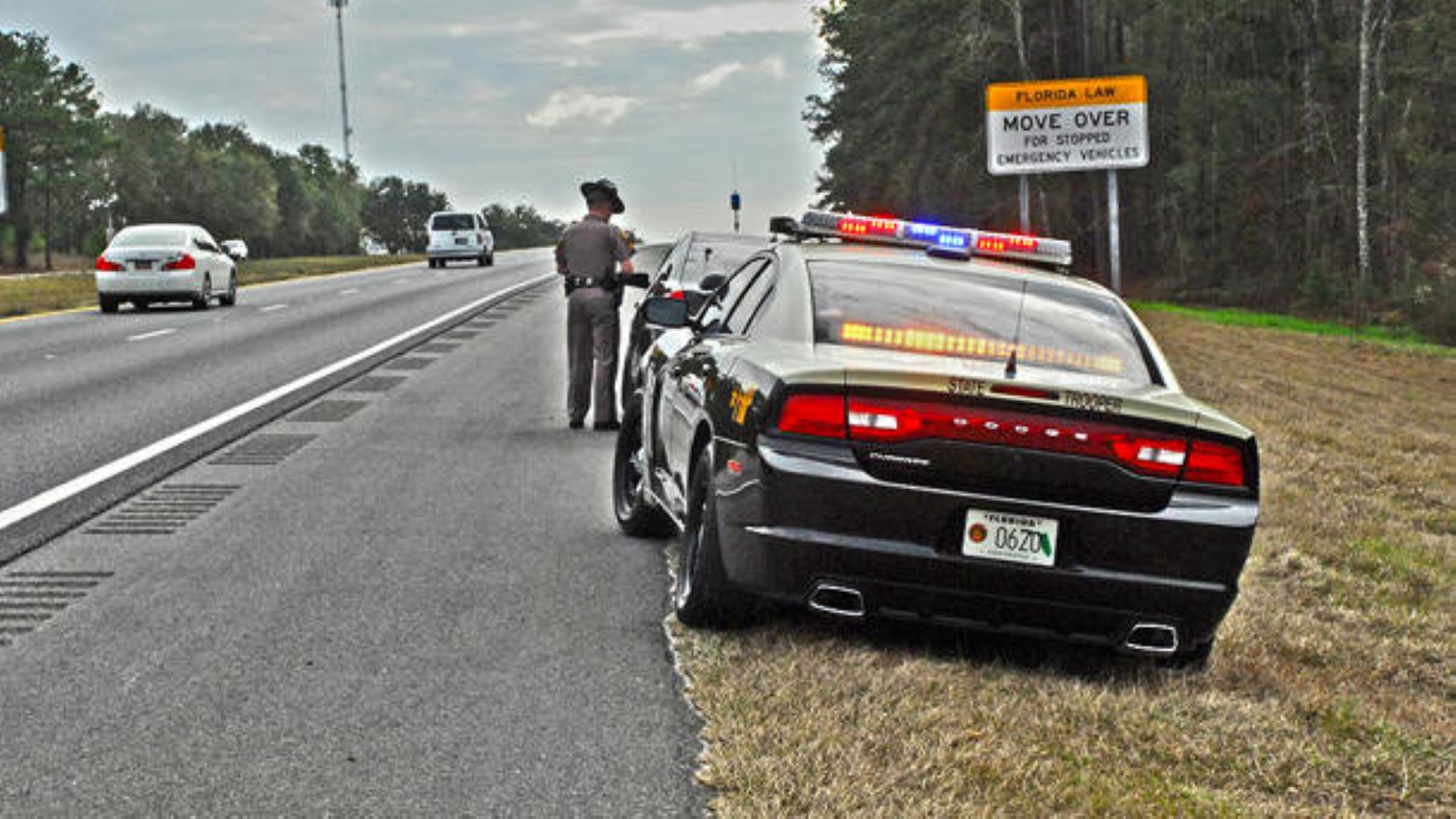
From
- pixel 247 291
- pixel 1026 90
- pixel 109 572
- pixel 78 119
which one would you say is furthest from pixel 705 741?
pixel 78 119

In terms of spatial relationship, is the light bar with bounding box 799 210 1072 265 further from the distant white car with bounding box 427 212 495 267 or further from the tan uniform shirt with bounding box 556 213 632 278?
the distant white car with bounding box 427 212 495 267

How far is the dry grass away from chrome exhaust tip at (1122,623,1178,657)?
0.48ft

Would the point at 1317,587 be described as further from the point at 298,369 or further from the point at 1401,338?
the point at 1401,338

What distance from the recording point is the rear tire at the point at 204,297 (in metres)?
29.4

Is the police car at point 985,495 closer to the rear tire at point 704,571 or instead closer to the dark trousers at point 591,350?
the rear tire at point 704,571

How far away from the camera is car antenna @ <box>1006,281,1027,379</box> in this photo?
18.5ft

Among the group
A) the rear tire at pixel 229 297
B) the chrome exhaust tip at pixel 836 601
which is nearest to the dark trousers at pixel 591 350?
the chrome exhaust tip at pixel 836 601

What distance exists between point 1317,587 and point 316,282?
3751 cm

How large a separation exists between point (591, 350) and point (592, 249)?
0.80 metres

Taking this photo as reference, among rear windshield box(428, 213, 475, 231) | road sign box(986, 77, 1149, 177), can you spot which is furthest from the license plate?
rear windshield box(428, 213, 475, 231)

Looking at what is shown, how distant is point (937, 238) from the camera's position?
710cm

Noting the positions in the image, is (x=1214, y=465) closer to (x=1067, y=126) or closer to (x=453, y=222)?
(x=1067, y=126)

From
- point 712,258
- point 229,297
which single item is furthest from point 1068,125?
point 712,258

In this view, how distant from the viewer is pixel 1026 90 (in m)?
34.8
